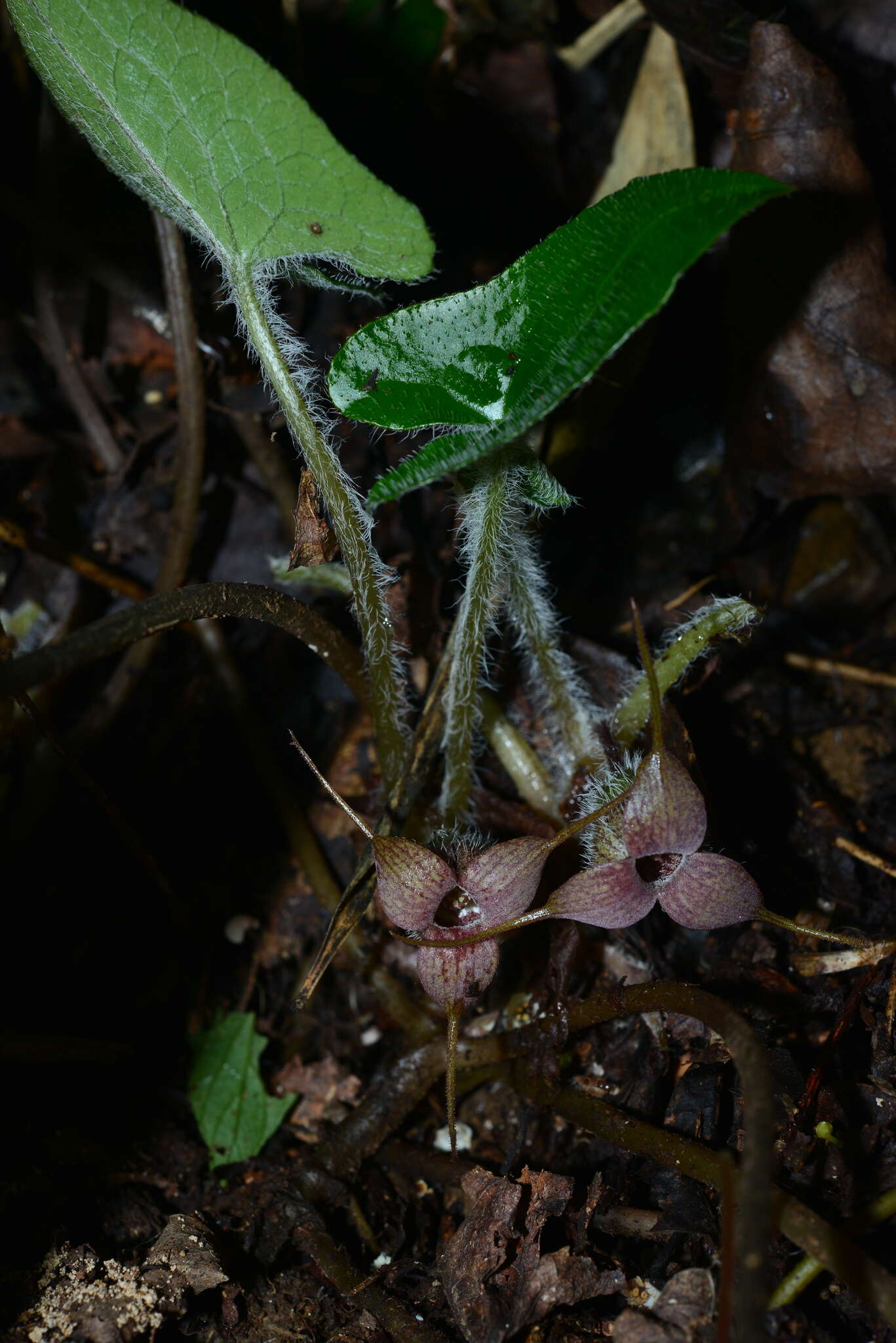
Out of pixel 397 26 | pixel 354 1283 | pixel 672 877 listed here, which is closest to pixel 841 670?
pixel 672 877

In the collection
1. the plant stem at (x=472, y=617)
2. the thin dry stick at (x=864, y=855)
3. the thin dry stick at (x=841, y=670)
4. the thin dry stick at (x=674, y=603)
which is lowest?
the thin dry stick at (x=864, y=855)

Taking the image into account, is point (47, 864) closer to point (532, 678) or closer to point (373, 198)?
point (532, 678)

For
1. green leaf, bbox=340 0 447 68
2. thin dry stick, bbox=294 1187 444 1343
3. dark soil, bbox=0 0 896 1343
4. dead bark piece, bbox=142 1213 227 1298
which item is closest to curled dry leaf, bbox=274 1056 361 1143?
dark soil, bbox=0 0 896 1343

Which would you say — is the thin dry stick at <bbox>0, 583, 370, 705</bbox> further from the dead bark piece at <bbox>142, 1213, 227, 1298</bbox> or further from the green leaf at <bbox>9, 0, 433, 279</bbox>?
the dead bark piece at <bbox>142, 1213, 227, 1298</bbox>

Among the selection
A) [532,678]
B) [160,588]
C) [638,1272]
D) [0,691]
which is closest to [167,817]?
[160,588]

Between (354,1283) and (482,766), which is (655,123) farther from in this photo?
(354,1283)

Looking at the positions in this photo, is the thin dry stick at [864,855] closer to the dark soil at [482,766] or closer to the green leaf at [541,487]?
the dark soil at [482,766]

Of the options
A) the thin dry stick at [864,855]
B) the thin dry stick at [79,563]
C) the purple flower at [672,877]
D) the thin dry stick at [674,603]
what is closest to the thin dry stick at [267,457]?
the thin dry stick at [79,563]
